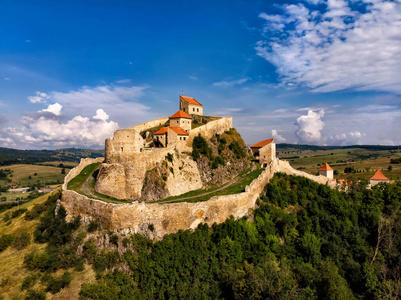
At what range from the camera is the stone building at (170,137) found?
37.3m

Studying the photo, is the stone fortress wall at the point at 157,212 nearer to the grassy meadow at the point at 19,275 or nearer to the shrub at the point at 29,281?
the grassy meadow at the point at 19,275

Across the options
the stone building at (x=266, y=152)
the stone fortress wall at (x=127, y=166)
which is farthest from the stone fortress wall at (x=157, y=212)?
the stone building at (x=266, y=152)

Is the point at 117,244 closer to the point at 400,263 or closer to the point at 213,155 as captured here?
the point at 213,155

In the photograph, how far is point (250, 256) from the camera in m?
27.8

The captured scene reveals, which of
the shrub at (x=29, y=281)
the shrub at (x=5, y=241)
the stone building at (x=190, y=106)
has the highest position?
the stone building at (x=190, y=106)

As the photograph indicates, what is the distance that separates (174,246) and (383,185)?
136 ft

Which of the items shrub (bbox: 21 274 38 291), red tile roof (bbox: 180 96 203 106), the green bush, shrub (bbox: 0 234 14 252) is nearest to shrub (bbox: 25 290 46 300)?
shrub (bbox: 21 274 38 291)

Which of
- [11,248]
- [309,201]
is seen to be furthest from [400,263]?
[11,248]

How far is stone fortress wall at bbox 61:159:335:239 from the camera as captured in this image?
25.8 meters

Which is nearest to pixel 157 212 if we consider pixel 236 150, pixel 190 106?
pixel 236 150

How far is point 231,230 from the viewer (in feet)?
94.3

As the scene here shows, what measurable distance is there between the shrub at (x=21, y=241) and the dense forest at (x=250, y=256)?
95cm

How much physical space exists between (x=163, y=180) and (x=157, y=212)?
6811mm

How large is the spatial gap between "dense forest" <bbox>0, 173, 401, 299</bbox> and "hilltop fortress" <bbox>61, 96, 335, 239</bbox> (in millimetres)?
1387
